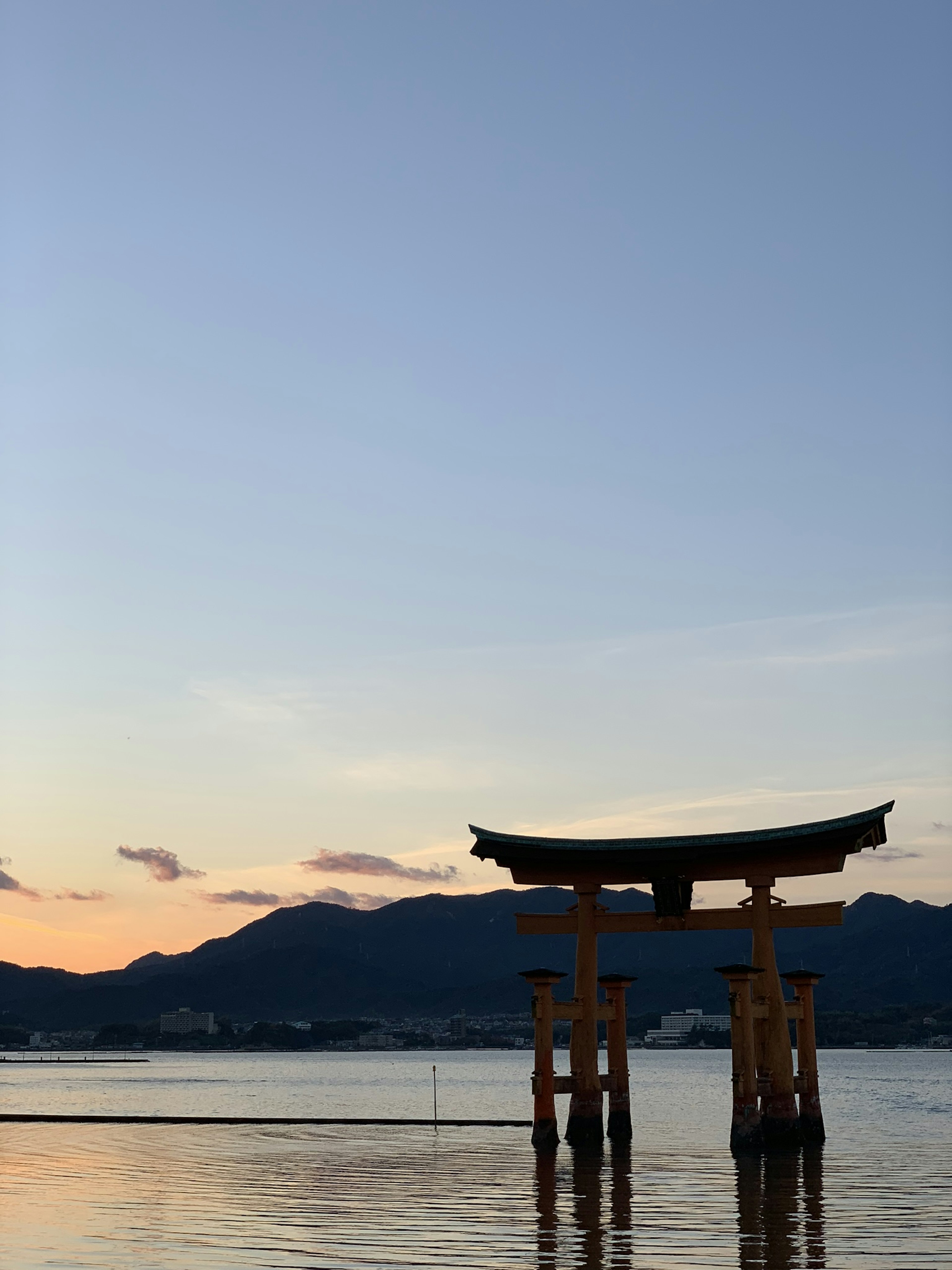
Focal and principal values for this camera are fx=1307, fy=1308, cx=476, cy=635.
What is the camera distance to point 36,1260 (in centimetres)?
1585

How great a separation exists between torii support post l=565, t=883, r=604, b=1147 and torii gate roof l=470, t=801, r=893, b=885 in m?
0.82

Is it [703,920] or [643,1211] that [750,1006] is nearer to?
[703,920]

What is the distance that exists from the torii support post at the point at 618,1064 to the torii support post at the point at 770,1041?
431 cm

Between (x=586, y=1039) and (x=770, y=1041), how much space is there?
4427mm

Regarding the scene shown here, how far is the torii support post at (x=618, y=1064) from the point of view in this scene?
114 feet

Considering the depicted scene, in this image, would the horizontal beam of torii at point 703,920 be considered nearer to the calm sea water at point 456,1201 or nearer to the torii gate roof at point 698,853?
the torii gate roof at point 698,853

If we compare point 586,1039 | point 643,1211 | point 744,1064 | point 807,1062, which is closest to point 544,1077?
point 586,1039

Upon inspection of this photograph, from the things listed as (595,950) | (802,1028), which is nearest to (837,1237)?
(595,950)

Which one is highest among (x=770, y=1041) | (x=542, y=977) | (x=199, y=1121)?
(x=542, y=977)

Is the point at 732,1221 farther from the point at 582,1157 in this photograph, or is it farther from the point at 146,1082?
the point at 146,1082

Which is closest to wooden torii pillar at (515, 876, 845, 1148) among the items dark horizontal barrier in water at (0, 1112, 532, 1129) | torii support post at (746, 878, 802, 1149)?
torii support post at (746, 878, 802, 1149)

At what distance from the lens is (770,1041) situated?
31500mm

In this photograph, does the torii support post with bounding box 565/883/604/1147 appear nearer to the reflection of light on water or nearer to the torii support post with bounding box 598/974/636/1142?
the reflection of light on water

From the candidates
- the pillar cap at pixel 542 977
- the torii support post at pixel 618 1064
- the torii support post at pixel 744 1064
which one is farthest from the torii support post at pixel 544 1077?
the torii support post at pixel 744 1064
